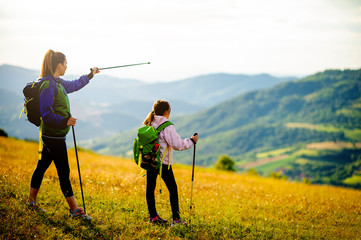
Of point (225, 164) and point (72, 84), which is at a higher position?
point (72, 84)

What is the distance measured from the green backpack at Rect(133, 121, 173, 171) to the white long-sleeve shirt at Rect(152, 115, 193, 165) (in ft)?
0.32

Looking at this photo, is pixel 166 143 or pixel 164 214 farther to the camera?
pixel 164 214

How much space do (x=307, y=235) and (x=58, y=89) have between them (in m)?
6.43

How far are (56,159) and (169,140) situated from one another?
86.1 inches

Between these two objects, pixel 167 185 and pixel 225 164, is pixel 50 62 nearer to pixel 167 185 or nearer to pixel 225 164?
pixel 167 185

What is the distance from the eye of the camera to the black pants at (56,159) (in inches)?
208

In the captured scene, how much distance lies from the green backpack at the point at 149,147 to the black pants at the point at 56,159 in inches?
56.2

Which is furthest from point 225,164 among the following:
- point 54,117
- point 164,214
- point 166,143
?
point 54,117

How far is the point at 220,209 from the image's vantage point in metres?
7.68

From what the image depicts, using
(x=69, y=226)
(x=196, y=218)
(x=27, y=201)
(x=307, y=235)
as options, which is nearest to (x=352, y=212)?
(x=307, y=235)

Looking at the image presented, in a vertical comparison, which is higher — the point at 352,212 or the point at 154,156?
the point at 154,156

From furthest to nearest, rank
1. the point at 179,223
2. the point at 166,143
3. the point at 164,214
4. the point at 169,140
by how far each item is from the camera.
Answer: the point at 164,214 → the point at 179,223 → the point at 166,143 → the point at 169,140

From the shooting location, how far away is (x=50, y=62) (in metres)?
5.29

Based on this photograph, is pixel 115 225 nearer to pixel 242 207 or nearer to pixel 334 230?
pixel 242 207
